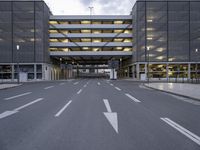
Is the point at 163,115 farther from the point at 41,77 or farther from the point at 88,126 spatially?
the point at 41,77

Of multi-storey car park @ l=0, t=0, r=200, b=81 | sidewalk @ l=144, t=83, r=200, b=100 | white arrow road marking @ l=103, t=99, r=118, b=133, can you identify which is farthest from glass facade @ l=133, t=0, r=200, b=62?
white arrow road marking @ l=103, t=99, r=118, b=133

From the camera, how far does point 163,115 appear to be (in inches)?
257

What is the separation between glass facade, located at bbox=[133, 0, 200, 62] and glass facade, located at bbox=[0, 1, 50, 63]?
28.7 meters

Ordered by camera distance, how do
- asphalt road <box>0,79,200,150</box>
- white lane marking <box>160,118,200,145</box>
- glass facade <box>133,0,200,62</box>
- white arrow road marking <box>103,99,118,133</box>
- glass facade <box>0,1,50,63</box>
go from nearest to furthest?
1. asphalt road <box>0,79,200,150</box>
2. white lane marking <box>160,118,200,145</box>
3. white arrow road marking <box>103,99,118,133</box>
4. glass facade <box>0,1,50,63</box>
5. glass facade <box>133,0,200,62</box>

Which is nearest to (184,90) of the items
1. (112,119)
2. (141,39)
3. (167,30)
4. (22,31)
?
(112,119)

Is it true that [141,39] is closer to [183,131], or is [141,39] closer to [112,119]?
[112,119]

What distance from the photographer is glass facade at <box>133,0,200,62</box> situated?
4512 centimetres

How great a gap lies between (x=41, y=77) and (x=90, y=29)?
73.0 ft

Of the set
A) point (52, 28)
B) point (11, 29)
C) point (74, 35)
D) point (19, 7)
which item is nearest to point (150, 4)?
point (74, 35)

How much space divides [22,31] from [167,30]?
141ft

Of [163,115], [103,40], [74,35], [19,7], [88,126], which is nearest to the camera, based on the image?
[88,126]

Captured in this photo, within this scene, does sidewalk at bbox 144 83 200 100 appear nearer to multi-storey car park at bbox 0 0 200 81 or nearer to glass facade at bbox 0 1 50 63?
multi-storey car park at bbox 0 0 200 81

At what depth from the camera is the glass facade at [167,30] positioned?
45.1 m

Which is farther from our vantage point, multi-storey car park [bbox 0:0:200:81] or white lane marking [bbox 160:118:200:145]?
multi-storey car park [bbox 0:0:200:81]
